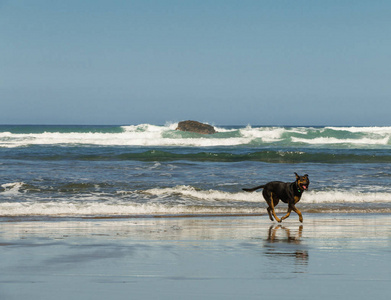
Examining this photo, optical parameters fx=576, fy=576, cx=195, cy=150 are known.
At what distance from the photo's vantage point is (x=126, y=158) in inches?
1031

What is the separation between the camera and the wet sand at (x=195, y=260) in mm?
4621

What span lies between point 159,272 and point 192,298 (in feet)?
3.38

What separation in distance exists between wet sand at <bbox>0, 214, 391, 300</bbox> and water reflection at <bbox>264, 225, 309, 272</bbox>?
11mm

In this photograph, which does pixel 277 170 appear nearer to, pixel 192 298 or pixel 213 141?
pixel 192 298

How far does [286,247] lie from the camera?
275 inches

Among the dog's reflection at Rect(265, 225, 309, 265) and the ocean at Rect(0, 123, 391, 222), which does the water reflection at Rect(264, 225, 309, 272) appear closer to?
the dog's reflection at Rect(265, 225, 309, 265)

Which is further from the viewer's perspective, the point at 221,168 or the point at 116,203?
the point at 221,168

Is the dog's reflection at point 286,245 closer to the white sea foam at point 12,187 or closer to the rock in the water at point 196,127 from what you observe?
the white sea foam at point 12,187

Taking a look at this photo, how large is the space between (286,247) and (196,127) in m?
49.0

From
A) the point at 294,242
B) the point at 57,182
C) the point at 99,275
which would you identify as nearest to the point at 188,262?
the point at 99,275

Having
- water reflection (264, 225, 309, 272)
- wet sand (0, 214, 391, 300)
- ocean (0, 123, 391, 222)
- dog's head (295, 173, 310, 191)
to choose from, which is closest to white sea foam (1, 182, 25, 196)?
ocean (0, 123, 391, 222)

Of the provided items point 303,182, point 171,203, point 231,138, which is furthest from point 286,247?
point 231,138

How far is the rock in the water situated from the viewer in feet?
181

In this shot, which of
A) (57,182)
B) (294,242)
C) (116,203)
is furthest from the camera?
(57,182)
